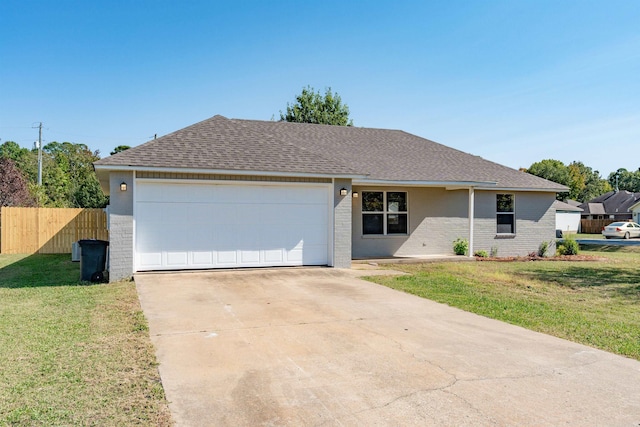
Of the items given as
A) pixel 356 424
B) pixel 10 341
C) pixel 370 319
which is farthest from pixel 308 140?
Answer: pixel 356 424

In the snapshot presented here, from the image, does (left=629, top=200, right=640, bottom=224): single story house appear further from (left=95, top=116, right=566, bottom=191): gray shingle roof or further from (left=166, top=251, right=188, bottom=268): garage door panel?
(left=166, top=251, right=188, bottom=268): garage door panel

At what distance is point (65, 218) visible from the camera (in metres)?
20.1

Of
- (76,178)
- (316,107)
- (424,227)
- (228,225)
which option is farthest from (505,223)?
(76,178)

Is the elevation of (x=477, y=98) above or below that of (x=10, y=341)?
above

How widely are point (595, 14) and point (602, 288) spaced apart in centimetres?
784

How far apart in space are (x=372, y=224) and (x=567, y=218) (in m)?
38.9

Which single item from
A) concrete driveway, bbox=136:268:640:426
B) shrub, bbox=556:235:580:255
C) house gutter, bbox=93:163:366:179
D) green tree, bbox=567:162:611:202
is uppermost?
green tree, bbox=567:162:611:202

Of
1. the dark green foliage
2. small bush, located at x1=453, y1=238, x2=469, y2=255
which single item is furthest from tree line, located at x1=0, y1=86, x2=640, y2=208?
small bush, located at x1=453, y1=238, x2=469, y2=255

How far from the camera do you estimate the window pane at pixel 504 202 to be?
1755 cm

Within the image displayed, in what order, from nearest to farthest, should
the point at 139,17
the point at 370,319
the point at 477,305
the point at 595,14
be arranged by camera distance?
the point at 370,319, the point at 477,305, the point at 595,14, the point at 139,17

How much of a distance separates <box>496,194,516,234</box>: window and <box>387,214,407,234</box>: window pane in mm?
4080

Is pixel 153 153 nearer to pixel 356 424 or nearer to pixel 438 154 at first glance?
pixel 356 424

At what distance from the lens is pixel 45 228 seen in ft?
A: 65.9

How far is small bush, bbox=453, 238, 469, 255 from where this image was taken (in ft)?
54.1
